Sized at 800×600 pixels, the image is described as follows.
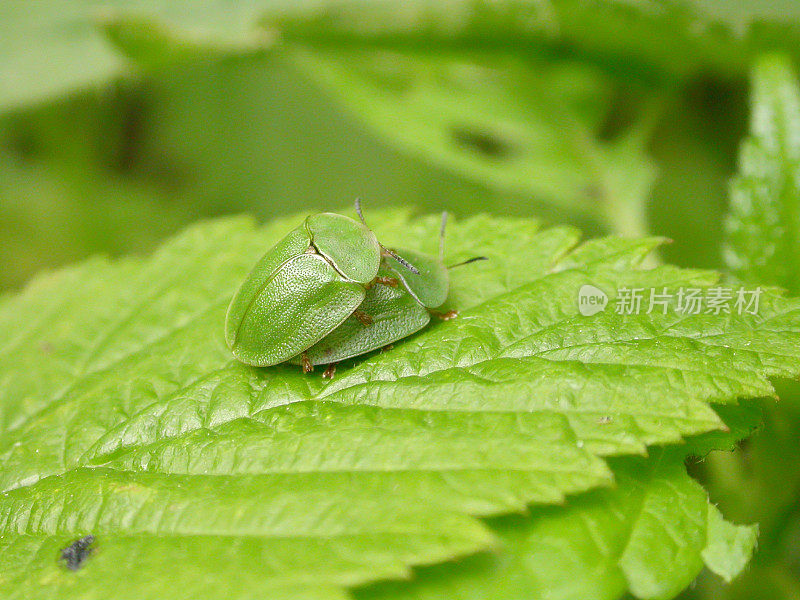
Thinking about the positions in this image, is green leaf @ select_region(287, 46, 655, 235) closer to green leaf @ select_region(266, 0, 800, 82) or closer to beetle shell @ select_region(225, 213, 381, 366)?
green leaf @ select_region(266, 0, 800, 82)

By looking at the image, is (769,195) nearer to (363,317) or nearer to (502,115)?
(363,317)

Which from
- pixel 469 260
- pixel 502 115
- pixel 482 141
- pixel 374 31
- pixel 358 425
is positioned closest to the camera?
pixel 358 425

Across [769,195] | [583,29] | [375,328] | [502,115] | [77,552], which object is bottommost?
[77,552]

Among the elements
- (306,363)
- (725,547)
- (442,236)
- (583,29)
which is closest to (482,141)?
(583,29)

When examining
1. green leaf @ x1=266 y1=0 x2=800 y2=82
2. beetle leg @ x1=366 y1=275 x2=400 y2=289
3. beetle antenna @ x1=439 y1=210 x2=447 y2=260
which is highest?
green leaf @ x1=266 y1=0 x2=800 y2=82

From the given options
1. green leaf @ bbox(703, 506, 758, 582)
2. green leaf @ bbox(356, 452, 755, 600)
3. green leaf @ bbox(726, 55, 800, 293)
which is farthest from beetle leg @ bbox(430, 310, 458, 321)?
green leaf @ bbox(726, 55, 800, 293)

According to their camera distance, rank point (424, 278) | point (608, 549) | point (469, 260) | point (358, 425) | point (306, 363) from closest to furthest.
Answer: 1. point (608, 549)
2. point (358, 425)
3. point (306, 363)
4. point (424, 278)
5. point (469, 260)
